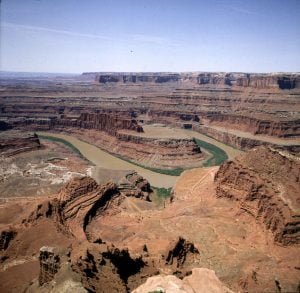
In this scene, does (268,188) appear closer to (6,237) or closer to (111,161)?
(6,237)

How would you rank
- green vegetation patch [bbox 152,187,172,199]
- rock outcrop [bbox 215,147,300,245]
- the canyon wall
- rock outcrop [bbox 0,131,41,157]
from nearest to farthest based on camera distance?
1. rock outcrop [bbox 215,147,300,245]
2. green vegetation patch [bbox 152,187,172,199]
3. rock outcrop [bbox 0,131,41,157]
4. the canyon wall

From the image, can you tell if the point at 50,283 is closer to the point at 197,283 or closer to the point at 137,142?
the point at 197,283

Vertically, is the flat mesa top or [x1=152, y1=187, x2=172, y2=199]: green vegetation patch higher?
the flat mesa top

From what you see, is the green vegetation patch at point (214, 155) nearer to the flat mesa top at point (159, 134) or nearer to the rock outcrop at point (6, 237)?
the flat mesa top at point (159, 134)

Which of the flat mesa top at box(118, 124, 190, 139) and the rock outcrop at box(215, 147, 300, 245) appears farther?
the flat mesa top at box(118, 124, 190, 139)

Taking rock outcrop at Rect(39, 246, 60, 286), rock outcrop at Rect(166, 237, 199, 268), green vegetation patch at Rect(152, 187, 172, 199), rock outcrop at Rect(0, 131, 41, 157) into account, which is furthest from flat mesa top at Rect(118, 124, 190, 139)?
rock outcrop at Rect(39, 246, 60, 286)

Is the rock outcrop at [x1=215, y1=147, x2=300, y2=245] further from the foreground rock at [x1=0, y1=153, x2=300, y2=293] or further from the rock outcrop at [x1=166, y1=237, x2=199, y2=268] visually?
the rock outcrop at [x1=166, y1=237, x2=199, y2=268]

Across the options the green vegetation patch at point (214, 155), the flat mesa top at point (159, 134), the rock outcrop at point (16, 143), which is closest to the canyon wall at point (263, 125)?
the green vegetation patch at point (214, 155)

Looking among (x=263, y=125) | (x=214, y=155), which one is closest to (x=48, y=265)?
(x=214, y=155)
